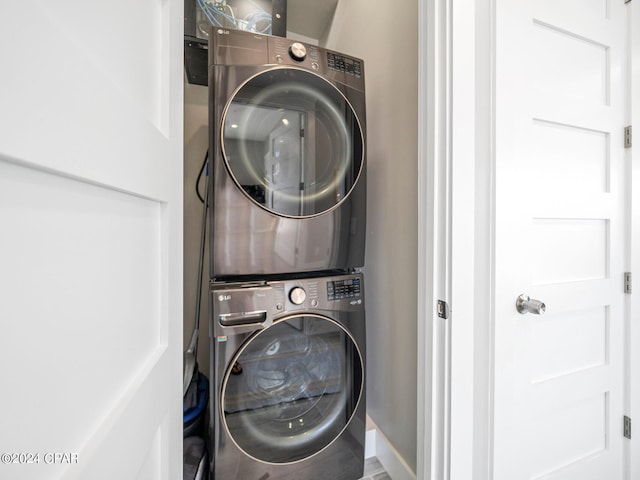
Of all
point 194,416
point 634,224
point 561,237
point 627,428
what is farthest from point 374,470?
point 634,224

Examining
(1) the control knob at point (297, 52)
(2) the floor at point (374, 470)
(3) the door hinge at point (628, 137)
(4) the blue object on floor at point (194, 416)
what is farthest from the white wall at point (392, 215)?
(3) the door hinge at point (628, 137)

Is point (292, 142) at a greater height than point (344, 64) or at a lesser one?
lesser

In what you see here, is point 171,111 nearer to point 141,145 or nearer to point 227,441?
point 141,145

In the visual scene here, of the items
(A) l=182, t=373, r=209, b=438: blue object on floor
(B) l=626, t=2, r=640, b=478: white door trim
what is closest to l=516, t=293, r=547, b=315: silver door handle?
(B) l=626, t=2, r=640, b=478: white door trim

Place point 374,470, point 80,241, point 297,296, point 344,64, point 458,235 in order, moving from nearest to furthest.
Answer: point 80,241, point 458,235, point 297,296, point 344,64, point 374,470

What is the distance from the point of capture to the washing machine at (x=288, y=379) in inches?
35.9

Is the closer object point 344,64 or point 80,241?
point 80,241

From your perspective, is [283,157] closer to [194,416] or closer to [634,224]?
[194,416]

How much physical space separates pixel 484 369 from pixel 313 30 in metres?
2.21

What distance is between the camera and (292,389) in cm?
103

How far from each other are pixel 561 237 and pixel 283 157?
1098 millimetres

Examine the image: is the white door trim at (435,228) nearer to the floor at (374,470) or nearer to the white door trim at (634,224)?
the floor at (374,470)

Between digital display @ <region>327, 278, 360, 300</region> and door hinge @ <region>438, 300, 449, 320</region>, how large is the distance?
31cm

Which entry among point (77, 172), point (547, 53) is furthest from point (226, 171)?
point (547, 53)
